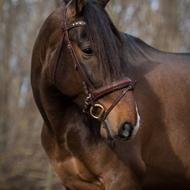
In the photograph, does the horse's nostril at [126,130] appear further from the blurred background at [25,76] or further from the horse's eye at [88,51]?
the blurred background at [25,76]

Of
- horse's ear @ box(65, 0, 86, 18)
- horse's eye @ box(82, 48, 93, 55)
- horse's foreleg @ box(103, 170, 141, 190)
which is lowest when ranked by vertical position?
horse's foreleg @ box(103, 170, 141, 190)

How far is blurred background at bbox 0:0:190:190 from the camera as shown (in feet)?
24.6

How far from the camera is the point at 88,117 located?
3.67 metres

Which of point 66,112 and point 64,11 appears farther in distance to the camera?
point 66,112

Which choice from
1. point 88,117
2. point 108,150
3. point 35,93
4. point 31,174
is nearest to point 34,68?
point 35,93

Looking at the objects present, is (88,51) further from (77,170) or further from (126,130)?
(77,170)

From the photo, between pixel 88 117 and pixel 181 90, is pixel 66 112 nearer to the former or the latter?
pixel 88 117

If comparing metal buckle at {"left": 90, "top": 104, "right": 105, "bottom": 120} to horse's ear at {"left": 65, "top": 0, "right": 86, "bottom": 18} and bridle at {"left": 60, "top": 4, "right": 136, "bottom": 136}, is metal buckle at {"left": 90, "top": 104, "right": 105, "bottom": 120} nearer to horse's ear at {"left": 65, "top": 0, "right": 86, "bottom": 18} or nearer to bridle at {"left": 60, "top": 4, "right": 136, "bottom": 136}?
bridle at {"left": 60, "top": 4, "right": 136, "bottom": 136}

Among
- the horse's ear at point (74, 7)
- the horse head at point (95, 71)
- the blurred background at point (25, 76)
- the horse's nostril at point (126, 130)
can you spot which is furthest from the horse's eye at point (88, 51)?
the blurred background at point (25, 76)

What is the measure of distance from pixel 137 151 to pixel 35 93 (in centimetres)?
86

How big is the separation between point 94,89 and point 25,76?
5499 millimetres

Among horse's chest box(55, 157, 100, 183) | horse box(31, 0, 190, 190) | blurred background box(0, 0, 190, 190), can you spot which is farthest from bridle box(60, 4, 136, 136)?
blurred background box(0, 0, 190, 190)

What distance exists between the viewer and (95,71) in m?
3.27

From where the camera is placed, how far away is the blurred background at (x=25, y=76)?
24.6 feet
